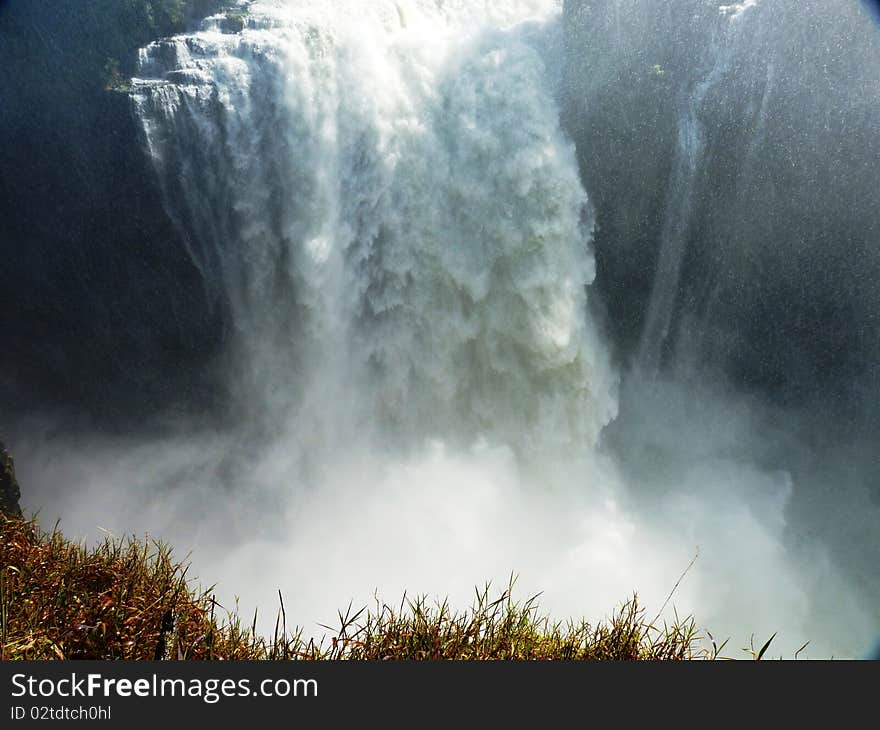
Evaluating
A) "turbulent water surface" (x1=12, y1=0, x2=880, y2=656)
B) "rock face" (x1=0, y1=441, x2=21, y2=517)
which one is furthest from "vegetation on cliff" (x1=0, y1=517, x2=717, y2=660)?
"turbulent water surface" (x1=12, y1=0, x2=880, y2=656)

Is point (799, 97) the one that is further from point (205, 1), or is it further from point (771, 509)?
point (205, 1)

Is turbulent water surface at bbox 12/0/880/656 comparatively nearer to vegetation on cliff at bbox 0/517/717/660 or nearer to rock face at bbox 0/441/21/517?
rock face at bbox 0/441/21/517

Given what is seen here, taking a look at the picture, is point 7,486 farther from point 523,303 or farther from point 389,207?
point 523,303

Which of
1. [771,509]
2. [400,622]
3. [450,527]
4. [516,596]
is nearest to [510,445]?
[450,527]

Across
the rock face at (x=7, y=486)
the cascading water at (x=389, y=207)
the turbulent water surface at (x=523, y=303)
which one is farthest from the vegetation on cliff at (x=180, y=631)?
the cascading water at (x=389, y=207)

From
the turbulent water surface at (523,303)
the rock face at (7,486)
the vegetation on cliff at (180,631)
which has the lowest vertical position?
the vegetation on cliff at (180,631)

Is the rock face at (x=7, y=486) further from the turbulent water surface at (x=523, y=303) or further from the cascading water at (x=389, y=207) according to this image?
the cascading water at (x=389, y=207)

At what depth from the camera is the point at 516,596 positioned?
36.4 ft

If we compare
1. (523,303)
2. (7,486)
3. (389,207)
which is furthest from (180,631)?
(523,303)

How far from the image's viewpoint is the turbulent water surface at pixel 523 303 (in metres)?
11.1

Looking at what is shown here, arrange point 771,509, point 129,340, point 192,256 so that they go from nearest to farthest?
point 192,256 < point 129,340 < point 771,509

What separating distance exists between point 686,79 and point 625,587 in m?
9.41

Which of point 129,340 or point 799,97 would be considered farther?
point 129,340

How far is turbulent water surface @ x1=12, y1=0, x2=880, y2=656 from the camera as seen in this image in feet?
36.3
